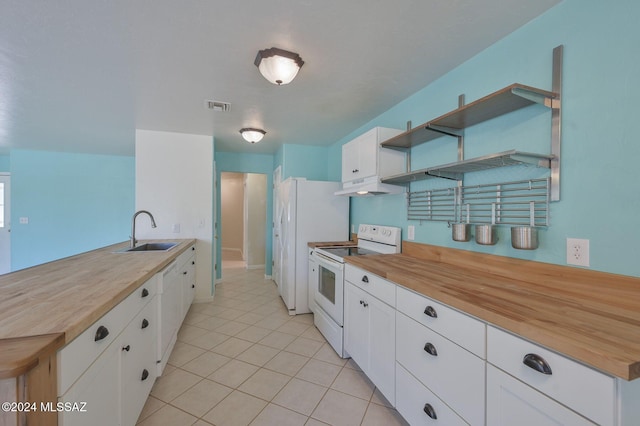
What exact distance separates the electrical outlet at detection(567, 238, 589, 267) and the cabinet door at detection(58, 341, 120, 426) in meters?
2.06

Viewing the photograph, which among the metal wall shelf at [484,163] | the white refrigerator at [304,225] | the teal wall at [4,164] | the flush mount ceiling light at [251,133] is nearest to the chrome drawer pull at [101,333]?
the metal wall shelf at [484,163]

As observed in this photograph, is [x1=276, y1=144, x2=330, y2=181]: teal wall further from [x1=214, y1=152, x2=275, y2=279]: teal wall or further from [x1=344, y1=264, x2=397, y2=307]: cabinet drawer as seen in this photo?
[x1=344, y1=264, x2=397, y2=307]: cabinet drawer

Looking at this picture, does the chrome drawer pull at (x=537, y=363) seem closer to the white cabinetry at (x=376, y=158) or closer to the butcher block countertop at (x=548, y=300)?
the butcher block countertop at (x=548, y=300)

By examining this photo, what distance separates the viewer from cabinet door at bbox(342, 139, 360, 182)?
2.64m

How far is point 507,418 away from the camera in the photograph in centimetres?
91

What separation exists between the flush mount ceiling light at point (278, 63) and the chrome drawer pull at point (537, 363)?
190 centimetres

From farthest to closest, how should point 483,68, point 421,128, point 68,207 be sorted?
point 68,207, point 421,128, point 483,68

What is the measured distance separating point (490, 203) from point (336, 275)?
136 cm

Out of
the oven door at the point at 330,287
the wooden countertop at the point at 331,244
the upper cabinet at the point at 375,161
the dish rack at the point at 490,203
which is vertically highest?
the upper cabinet at the point at 375,161

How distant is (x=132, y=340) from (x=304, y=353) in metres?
A: 1.42

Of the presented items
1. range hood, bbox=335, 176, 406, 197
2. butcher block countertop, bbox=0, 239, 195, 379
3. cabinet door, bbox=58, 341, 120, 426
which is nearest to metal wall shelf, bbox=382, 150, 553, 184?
range hood, bbox=335, 176, 406, 197

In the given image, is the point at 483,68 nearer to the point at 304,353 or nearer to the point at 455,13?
the point at 455,13

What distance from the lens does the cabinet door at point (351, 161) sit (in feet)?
8.66

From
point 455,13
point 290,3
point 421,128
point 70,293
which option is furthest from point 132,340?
point 455,13
